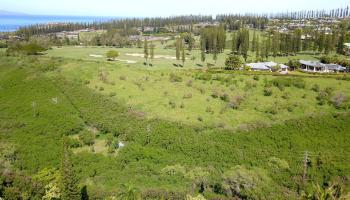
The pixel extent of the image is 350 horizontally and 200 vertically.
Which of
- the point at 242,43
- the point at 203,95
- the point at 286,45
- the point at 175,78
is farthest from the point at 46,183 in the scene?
the point at 286,45

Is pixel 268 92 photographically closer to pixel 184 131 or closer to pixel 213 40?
pixel 184 131

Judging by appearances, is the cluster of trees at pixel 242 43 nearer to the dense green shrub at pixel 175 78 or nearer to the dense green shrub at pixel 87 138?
the dense green shrub at pixel 175 78

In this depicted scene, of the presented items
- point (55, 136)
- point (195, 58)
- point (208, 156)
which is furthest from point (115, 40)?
point (208, 156)

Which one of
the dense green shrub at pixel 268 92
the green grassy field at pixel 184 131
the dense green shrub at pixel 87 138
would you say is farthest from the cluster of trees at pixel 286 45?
the dense green shrub at pixel 87 138

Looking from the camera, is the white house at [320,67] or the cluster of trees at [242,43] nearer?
the white house at [320,67]

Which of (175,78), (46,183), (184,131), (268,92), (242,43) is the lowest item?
(46,183)

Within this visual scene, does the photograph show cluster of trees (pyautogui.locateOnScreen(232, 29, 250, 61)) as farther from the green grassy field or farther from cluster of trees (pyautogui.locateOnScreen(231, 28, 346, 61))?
the green grassy field

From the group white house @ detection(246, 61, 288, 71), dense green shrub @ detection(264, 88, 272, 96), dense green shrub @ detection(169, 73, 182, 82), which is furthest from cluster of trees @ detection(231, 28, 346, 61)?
dense green shrub @ detection(264, 88, 272, 96)

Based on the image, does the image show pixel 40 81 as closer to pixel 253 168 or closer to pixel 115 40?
pixel 253 168
